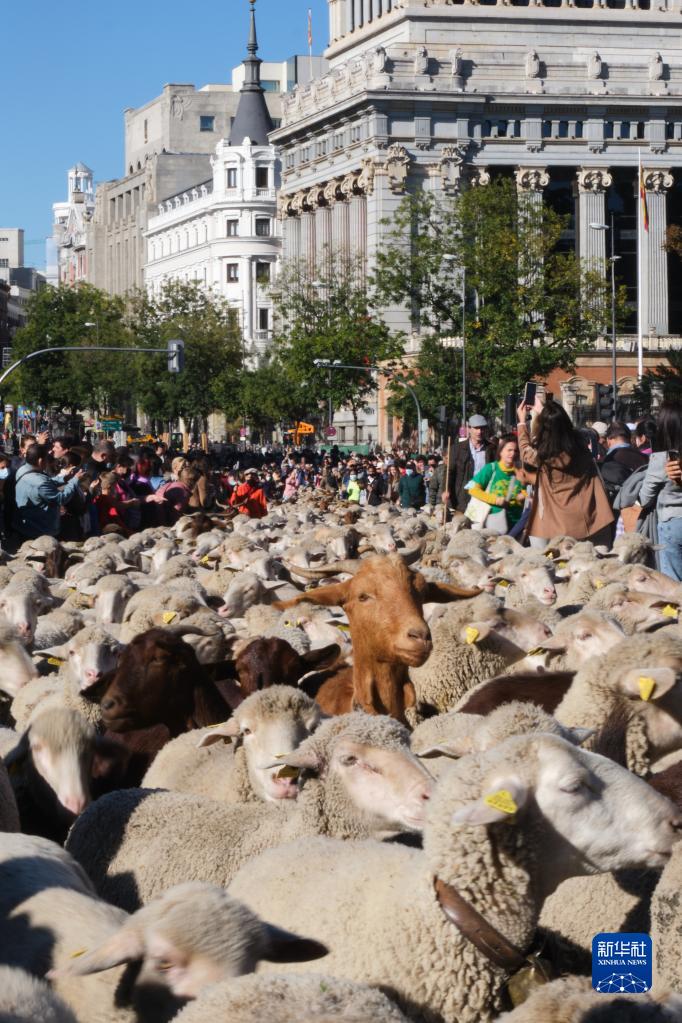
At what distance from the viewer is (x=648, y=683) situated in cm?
670

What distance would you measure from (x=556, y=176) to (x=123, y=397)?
28291mm

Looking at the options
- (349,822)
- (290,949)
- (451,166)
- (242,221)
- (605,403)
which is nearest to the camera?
(290,949)

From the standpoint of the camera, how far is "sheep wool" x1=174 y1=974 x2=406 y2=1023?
4062 millimetres

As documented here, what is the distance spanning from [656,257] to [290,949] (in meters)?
94.1

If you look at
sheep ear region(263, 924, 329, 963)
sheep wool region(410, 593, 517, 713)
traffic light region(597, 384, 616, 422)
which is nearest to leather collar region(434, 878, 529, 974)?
sheep ear region(263, 924, 329, 963)

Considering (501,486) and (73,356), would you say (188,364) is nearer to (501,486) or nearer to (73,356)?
Result: (73,356)

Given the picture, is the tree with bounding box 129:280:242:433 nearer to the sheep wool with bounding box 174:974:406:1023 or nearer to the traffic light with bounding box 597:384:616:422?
the traffic light with bounding box 597:384:616:422

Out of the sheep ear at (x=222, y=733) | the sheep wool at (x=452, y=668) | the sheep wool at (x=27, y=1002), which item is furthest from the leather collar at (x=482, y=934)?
the sheep wool at (x=452, y=668)

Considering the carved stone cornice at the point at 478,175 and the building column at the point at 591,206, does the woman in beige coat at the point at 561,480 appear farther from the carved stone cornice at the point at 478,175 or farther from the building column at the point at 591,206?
the building column at the point at 591,206

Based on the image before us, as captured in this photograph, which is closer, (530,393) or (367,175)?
(530,393)

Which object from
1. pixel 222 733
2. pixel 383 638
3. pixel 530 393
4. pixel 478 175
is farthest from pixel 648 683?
pixel 478 175

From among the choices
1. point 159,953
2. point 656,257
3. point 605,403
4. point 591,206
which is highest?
point 591,206

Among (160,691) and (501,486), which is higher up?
(501,486)

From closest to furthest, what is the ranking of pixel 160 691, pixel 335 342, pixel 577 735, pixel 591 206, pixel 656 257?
pixel 577 735 < pixel 160 691 < pixel 335 342 < pixel 591 206 < pixel 656 257
